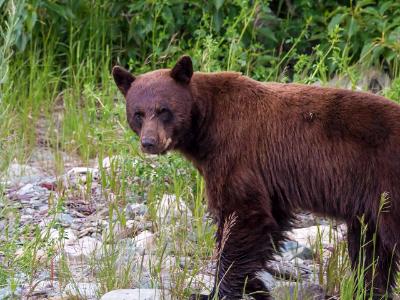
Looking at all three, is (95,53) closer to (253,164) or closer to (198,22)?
(198,22)

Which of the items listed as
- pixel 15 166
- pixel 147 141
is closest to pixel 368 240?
pixel 147 141

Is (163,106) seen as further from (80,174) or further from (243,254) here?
(80,174)

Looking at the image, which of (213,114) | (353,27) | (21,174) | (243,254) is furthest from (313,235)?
(353,27)

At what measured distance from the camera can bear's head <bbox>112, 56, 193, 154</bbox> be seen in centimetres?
556

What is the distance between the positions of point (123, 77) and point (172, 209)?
3.72 feet

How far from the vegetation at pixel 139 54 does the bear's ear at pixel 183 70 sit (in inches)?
55.9

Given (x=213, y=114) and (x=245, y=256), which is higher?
(x=213, y=114)

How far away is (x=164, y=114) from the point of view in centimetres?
561

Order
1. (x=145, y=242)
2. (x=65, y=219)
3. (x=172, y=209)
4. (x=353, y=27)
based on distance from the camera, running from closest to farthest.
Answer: (x=145, y=242)
(x=172, y=209)
(x=65, y=219)
(x=353, y=27)

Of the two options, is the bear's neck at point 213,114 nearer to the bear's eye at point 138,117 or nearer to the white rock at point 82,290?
the bear's eye at point 138,117

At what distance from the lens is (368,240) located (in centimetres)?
549

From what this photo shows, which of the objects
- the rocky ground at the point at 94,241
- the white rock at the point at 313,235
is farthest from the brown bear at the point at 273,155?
the white rock at the point at 313,235

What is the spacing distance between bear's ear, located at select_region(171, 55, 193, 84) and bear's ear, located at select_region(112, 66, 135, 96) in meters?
0.28

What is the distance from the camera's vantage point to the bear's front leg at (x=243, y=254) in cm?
542
